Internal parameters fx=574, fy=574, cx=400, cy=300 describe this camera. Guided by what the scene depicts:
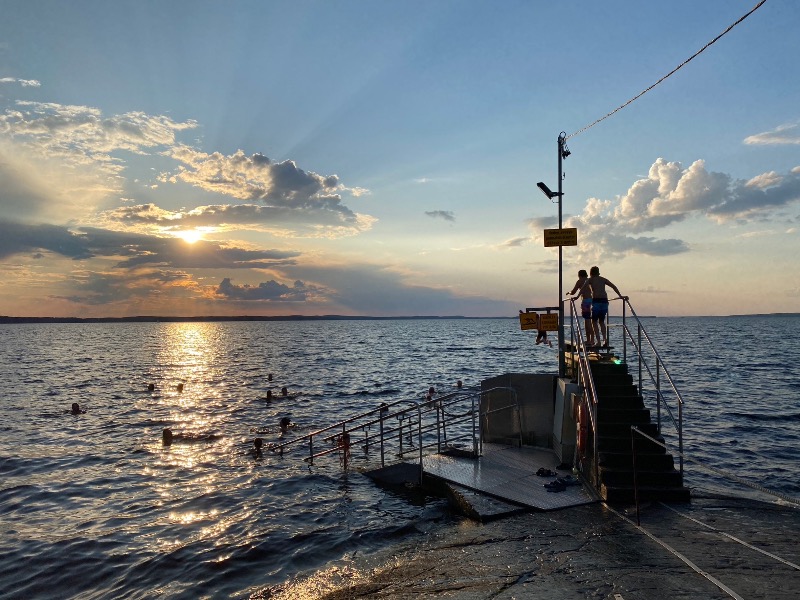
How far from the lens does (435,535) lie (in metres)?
10.2

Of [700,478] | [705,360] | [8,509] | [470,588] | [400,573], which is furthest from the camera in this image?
[705,360]

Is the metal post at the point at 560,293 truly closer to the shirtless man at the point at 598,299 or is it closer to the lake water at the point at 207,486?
the shirtless man at the point at 598,299

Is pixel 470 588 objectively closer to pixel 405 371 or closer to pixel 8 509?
pixel 8 509

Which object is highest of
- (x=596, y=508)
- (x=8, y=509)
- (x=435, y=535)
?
(x=596, y=508)

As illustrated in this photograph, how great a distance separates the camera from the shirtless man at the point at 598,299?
13547 millimetres

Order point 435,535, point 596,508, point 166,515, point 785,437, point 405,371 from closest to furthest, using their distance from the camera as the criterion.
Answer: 1. point 596,508
2. point 435,535
3. point 166,515
4. point 785,437
5. point 405,371

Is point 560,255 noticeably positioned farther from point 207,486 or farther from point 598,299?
point 207,486

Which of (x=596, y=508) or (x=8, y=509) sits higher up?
(x=596, y=508)

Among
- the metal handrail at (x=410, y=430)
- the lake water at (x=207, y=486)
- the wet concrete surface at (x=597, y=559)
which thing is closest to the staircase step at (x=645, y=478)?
the wet concrete surface at (x=597, y=559)

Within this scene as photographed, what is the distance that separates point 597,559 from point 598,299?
7385 millimetres

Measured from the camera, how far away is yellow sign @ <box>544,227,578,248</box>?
45.8ft

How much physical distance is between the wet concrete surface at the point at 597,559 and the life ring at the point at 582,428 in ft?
5.26

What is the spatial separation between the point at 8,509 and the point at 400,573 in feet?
41.0

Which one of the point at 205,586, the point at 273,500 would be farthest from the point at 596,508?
the point at 273,500
